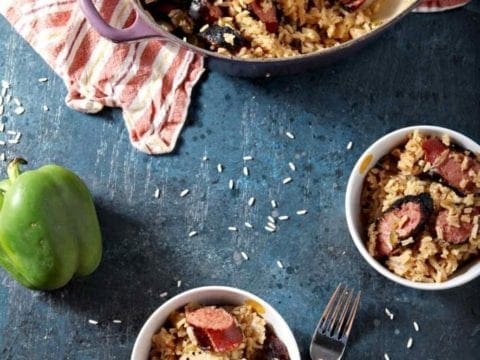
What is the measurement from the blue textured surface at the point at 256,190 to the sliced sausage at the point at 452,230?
0.16 metres

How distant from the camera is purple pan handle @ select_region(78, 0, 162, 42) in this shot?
4.95 feet

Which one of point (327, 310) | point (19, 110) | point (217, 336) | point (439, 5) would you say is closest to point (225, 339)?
point (217, 336)

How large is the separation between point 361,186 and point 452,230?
182 millimetres

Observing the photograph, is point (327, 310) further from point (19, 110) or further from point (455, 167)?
point (19, 110)

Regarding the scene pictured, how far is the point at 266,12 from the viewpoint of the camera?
5.16 feet

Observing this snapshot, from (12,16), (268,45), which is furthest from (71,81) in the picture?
(268,45)

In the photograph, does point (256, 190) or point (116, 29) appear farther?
point (256, 190)

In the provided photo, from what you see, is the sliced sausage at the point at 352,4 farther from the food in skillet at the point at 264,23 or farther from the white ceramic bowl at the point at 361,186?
the white ceramic bowl at the point at 361,186

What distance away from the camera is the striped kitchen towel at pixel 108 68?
5.53ft

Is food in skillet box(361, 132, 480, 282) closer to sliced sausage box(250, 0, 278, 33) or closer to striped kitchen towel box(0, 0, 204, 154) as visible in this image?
sliced sausage box(250, 0, 278, 33)

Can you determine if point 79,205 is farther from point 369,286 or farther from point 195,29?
point 369,286

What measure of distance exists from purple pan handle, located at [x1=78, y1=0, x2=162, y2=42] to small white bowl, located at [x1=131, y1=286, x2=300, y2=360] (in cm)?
44

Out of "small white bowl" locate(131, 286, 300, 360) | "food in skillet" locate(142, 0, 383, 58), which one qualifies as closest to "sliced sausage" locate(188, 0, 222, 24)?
"food in skillet" locate(142, 0, 383, 58)

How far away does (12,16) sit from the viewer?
66.8 inches
